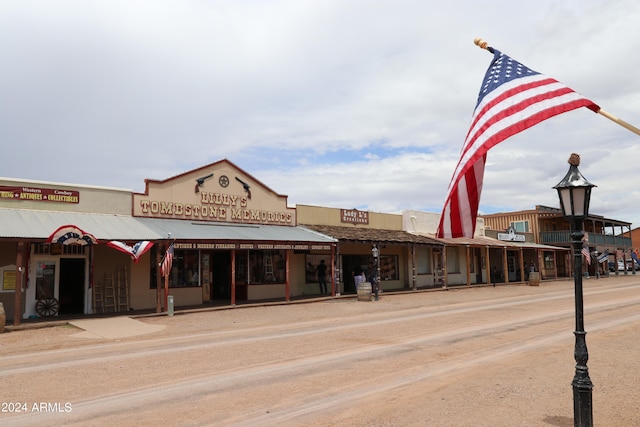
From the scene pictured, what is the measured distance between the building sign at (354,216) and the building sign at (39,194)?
14796mm

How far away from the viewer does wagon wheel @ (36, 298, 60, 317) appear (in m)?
17.6

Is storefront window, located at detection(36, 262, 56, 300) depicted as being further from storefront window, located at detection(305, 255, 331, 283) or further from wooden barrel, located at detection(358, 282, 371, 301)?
wooden barrel, located at detection(358, 282, 371, 301)

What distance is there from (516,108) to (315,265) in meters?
21.6

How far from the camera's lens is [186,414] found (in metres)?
6.53

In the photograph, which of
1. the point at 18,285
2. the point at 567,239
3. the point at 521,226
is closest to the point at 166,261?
the point at 18,285

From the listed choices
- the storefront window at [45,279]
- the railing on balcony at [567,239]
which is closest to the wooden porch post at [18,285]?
the storefront window at [45,279]

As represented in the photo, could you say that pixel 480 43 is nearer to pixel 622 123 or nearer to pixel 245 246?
pixel 622 123

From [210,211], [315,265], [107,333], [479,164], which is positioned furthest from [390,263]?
[479,164]

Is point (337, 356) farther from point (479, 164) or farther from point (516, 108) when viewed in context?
point (516, 108)

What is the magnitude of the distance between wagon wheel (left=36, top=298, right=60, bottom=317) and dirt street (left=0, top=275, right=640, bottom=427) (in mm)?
3023

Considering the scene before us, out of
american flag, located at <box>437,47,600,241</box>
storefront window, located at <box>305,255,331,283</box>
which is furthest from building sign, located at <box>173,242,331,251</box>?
american flag, located at <box>437,47,600,241</box>

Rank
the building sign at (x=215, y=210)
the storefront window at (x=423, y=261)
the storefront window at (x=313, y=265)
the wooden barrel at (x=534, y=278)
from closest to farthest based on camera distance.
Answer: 1. the building sign at (x=215, y=210)
2. the storefront window at (x=313, y=265)
3. the storefront window at (x=423, y=261)
4. the wooden barrel at (x=534, y=278)

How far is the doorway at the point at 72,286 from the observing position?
1869 centimetres

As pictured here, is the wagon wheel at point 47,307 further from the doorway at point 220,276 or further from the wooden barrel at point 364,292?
the wooden barrel at point 364,292
